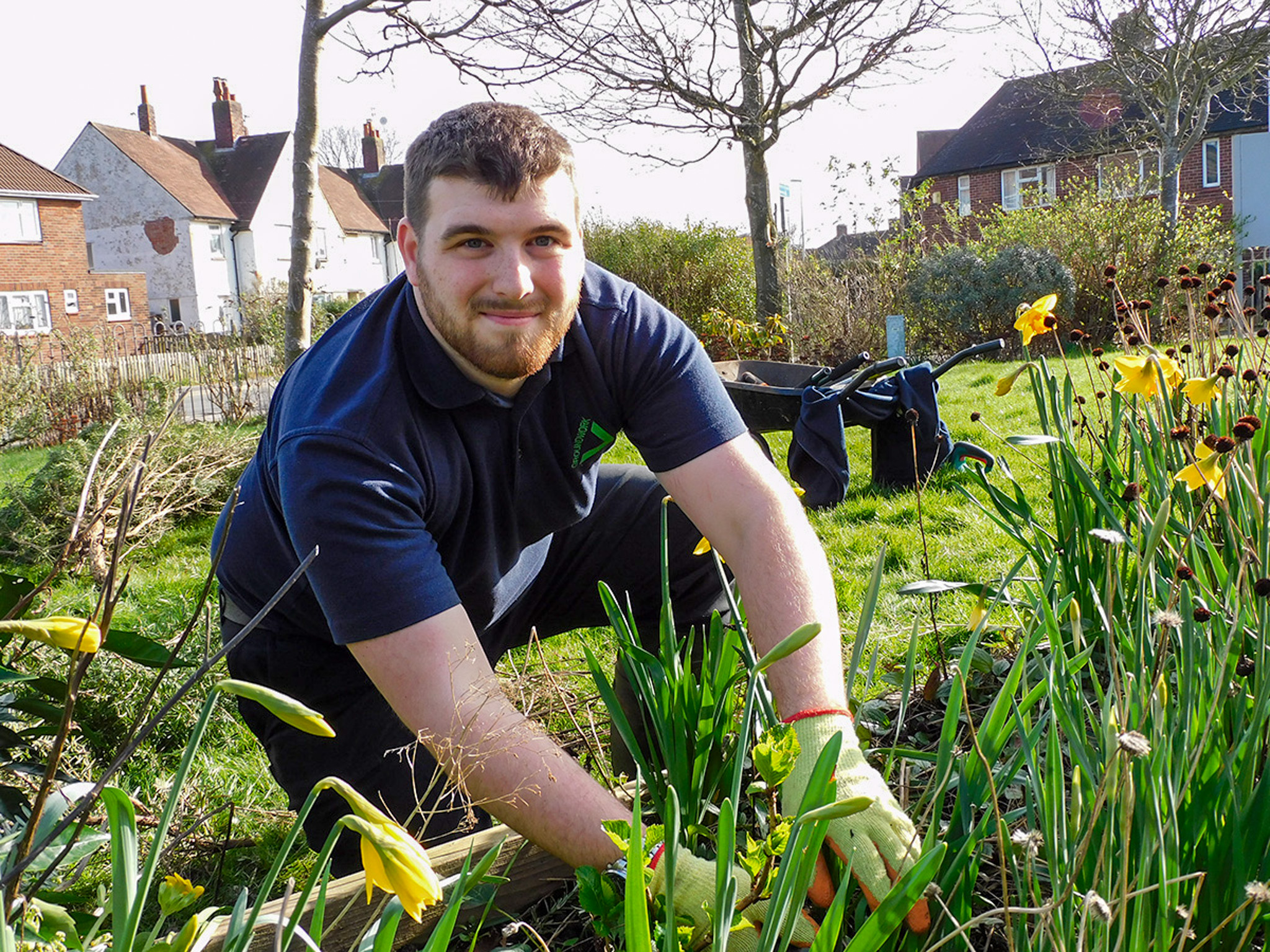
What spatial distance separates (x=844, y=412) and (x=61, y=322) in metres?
31.2

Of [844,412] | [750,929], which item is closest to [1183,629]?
[750,929]

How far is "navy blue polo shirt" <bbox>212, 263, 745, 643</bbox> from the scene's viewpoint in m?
1.74

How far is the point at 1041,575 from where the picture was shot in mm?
2074

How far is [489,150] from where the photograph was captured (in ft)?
6.53

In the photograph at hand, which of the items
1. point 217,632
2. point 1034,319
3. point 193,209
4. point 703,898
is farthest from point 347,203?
point 703,898

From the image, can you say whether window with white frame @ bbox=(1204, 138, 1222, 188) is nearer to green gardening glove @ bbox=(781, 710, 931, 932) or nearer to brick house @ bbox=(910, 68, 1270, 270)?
brick house @ bbox=(910, 68, 1270, 270)

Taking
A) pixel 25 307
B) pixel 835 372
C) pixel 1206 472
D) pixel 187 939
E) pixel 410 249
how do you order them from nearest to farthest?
pixel 187 939, pixel 1206 472, pixel 410 249, pixel 835 372, pixel 25 307

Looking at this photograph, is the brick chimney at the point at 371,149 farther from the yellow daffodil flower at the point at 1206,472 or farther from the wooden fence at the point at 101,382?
the yellow daffodil flower at the point at 1206,472

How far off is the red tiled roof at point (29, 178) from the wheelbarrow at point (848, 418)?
30965mm

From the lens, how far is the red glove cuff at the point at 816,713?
1.50 metres

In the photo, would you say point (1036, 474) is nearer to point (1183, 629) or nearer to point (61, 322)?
point (1183, 629)

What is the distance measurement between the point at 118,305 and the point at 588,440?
36451 millimetres

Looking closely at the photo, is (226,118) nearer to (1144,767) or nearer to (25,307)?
(25,307)

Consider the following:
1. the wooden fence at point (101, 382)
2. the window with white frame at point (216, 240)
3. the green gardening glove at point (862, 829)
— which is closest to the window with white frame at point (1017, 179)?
the wooden fence at point (101, 382)
